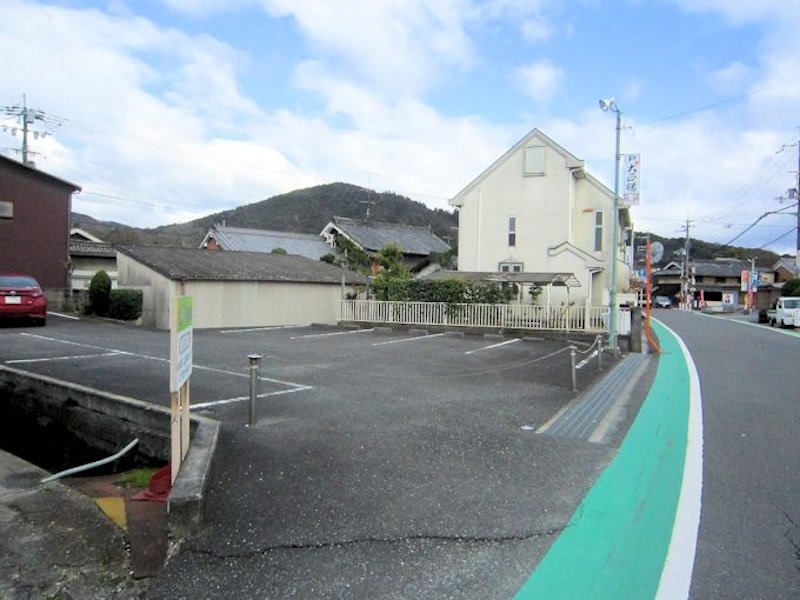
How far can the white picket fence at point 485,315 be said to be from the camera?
19.3 metres

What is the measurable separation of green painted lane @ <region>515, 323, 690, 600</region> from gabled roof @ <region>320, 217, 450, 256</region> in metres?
35.5

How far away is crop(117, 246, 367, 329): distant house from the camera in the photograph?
20531 millimetres

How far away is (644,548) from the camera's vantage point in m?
3.79

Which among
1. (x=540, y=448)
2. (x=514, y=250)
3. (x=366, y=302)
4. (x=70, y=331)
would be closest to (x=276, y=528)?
(x=540, y=448)

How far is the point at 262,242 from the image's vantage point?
4231 cm

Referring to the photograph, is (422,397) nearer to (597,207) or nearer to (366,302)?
(366,302)

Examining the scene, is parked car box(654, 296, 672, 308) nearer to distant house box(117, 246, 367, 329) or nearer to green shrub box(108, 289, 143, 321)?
distant house box(117, 246, 367, 329)

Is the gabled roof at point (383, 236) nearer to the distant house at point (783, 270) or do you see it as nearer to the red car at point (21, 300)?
the red car at point (21, 300)

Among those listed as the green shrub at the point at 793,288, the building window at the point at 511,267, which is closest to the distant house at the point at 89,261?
the building window at the point at 511,267

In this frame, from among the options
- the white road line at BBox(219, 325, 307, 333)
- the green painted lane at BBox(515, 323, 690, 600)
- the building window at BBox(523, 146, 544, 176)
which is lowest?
the green painted lane at BBox(515, 323, 690, 600)

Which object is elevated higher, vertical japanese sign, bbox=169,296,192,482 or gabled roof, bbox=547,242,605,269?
gabled roof, bbox=547,242,605,269

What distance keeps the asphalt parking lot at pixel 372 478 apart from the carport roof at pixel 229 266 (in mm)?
10100

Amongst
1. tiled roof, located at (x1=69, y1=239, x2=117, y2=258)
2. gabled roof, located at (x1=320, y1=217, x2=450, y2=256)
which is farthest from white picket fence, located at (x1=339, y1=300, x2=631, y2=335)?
gabled roof, located at (x1=320, y1=217, x2=450, y2=256)

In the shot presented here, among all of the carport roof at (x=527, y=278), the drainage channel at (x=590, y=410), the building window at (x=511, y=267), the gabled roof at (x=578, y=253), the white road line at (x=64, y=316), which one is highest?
the gabled roof at (x=578, y=253)
